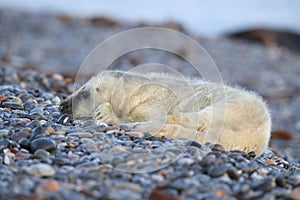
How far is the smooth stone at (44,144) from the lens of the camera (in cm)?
454

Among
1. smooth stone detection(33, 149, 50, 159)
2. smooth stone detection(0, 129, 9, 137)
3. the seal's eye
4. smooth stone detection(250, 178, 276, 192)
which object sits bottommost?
smooth stone detection(33, 149, 50, 159)

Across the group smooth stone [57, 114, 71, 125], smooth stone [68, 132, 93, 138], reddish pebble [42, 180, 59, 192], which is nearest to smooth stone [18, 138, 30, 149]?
smooth stone [68, 132, 93, 138]

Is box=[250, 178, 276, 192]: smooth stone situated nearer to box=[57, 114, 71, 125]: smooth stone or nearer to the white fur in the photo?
the white fur

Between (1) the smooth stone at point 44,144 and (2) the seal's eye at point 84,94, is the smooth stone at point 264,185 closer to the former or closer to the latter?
(1) the smooth stone at point 44,144

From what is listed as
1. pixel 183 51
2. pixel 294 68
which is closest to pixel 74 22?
pixel 183 51

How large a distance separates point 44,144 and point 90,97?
1.34 metres

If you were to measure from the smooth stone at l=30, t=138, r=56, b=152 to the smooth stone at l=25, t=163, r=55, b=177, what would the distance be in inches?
18.2

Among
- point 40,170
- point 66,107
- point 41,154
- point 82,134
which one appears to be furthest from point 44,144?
point 66,107

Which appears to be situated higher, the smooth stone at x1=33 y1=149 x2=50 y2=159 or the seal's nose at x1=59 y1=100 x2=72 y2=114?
the seal's nose at x1=59 y1=100 x2=72 y2=114

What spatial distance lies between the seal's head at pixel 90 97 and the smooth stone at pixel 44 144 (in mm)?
1086

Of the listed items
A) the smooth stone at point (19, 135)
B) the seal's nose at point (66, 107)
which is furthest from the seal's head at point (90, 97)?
the smooth stone at point (19, 135)

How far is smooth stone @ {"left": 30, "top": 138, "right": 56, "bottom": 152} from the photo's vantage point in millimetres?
4539

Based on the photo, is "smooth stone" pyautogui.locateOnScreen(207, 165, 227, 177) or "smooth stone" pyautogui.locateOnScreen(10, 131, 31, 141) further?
"smooth stone" pyautogui.locateOnScreen(10, 131, 31, 141)

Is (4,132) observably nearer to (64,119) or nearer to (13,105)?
(64,119)
